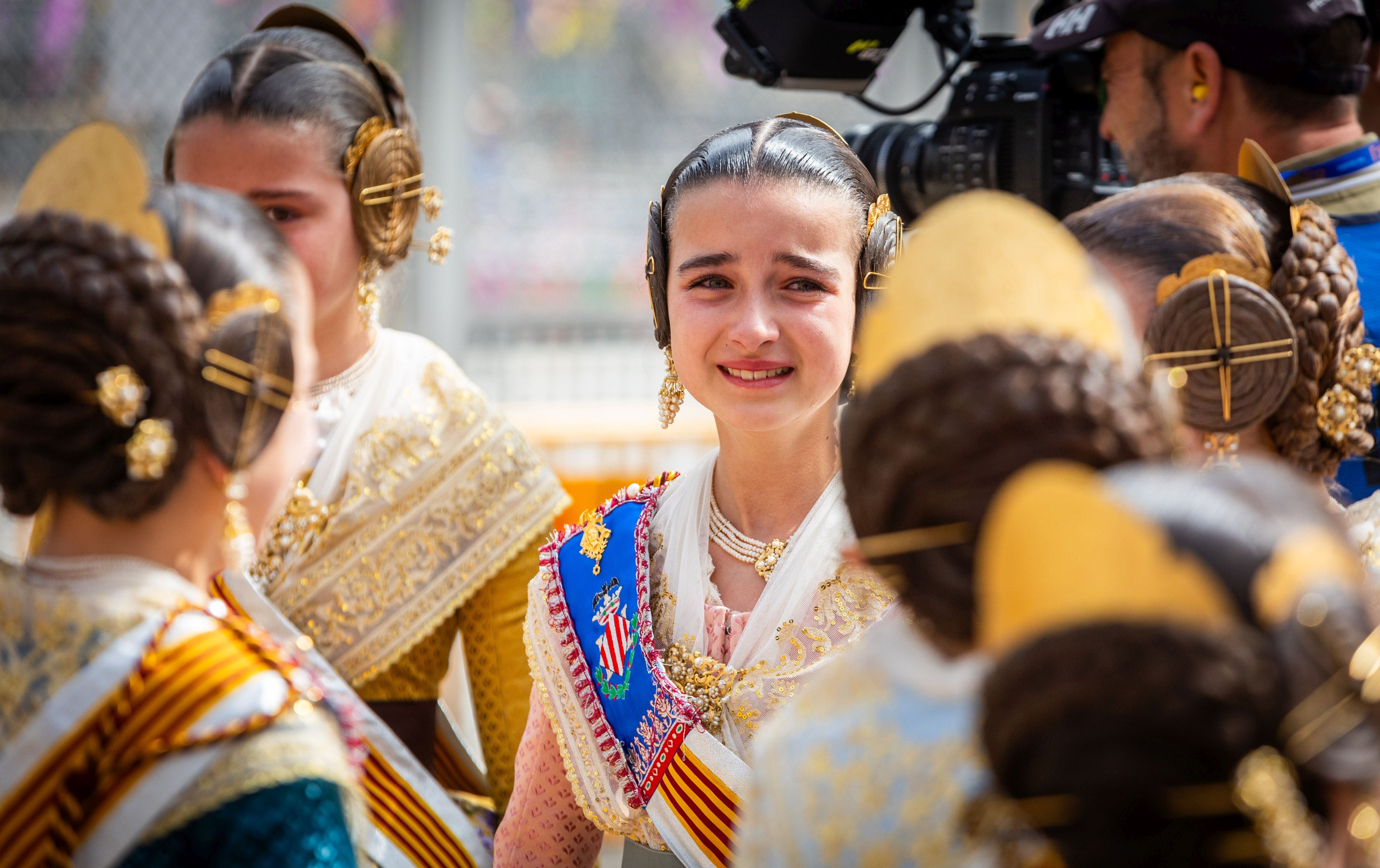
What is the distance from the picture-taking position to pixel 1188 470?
2.28ft

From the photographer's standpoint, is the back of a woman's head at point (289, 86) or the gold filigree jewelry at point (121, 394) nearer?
the gold filigree jewelry at point (121, 394)

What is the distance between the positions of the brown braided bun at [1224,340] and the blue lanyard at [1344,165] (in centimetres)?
98

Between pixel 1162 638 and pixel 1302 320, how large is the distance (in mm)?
719

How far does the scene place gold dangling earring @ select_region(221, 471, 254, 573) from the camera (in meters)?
0.98

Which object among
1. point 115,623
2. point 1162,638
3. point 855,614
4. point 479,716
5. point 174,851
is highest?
point 1162,638

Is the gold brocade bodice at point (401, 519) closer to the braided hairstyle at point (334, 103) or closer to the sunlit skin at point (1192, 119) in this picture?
the braided hairstyle at point (334, 103)

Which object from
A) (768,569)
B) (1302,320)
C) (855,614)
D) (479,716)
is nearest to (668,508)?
(768,569)

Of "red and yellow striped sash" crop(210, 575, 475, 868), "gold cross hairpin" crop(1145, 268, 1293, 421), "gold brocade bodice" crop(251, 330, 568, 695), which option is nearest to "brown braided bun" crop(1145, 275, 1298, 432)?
"gold cross hairpin" crop(1145, 268, 1293, 421)

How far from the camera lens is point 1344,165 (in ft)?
6.46

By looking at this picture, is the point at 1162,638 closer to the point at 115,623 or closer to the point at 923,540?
the point at 923,540

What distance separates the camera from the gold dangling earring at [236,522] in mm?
979

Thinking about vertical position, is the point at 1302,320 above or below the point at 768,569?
above

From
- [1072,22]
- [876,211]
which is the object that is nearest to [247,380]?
[876,211]

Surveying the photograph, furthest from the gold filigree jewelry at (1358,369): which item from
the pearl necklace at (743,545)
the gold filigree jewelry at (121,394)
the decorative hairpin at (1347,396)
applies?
the gold filigree jewelry at (121,394)
